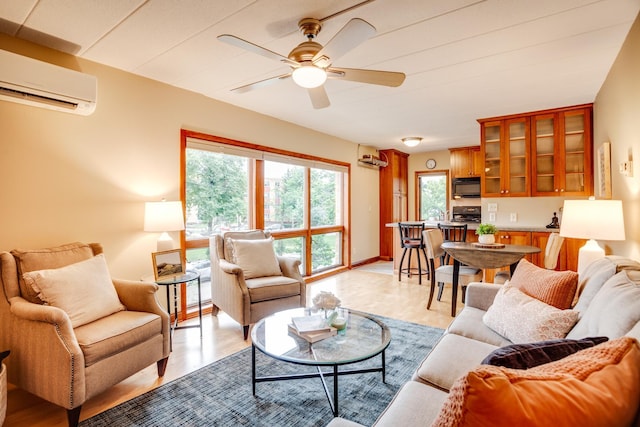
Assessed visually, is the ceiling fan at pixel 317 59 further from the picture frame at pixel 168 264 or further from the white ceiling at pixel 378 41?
the picture frame at pixel 168 264

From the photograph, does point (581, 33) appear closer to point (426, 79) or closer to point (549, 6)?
point (549, 6)

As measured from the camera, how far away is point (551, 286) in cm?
186

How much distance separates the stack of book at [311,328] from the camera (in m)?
2.01

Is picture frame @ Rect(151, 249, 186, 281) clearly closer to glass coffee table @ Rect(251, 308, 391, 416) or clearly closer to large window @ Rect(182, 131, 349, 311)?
large window @ Rect(182, 131, 349, 311)

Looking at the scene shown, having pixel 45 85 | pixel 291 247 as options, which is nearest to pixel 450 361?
pixel 45 85

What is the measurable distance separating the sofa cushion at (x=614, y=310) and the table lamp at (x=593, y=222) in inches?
38.6

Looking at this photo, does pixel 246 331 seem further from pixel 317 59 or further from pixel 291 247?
pixel 317 59

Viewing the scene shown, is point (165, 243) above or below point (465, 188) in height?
below

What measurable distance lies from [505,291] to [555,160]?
10.4 ft

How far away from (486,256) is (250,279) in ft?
7.57

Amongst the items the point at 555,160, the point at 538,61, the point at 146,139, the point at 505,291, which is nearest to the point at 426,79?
the point at 538,61

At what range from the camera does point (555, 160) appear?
4.30m

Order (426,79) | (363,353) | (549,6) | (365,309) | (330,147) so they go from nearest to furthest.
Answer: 1. (363,353)
2. (549,6)
3. (426,79)
4. (365,309)
5. (330,147)

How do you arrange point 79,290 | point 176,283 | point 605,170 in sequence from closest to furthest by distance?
point 79,290, point 176,283, point 605,170
